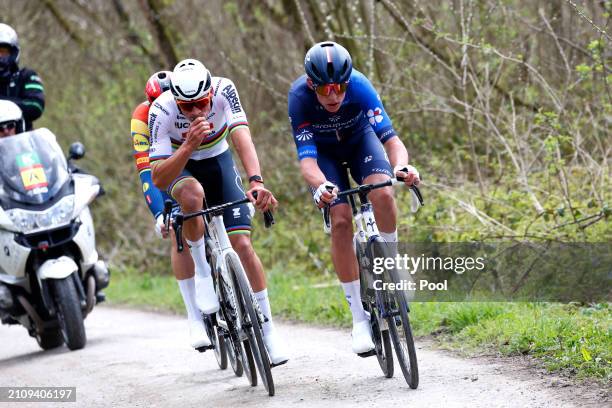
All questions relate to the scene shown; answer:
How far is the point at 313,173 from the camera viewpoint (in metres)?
6.29

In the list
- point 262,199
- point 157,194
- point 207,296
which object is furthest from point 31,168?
point 262,199

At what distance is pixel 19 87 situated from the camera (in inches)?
402

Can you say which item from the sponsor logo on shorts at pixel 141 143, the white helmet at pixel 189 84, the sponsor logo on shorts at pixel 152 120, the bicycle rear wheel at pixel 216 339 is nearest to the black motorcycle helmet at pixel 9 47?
the sponsor logo on shorts at pixel 141 143

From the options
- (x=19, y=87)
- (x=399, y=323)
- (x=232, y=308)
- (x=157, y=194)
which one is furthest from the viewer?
(x=19, y=87)

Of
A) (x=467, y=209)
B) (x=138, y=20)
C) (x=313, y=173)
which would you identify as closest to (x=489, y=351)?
(x=313, y=173)

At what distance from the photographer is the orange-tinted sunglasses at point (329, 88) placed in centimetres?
622

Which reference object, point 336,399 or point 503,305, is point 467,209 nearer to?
point 503,305

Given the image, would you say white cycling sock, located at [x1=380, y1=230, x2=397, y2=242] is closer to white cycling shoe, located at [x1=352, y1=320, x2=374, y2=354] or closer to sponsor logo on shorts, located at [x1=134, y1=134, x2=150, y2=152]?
white cycling shoe, located at [x1=352, y1=320, x2=374, y2=354]

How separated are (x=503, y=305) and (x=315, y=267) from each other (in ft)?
18.5

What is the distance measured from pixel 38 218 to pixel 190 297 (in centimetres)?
223

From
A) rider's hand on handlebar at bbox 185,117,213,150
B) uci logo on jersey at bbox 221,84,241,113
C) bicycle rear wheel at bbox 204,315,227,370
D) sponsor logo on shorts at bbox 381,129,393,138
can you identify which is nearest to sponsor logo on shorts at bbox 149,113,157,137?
uci logo on jersey at bbox 221,84,241,113

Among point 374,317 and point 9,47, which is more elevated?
point 9,47

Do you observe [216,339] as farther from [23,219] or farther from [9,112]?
[9,112]

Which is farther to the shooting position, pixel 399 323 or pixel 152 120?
pixel 152 120
